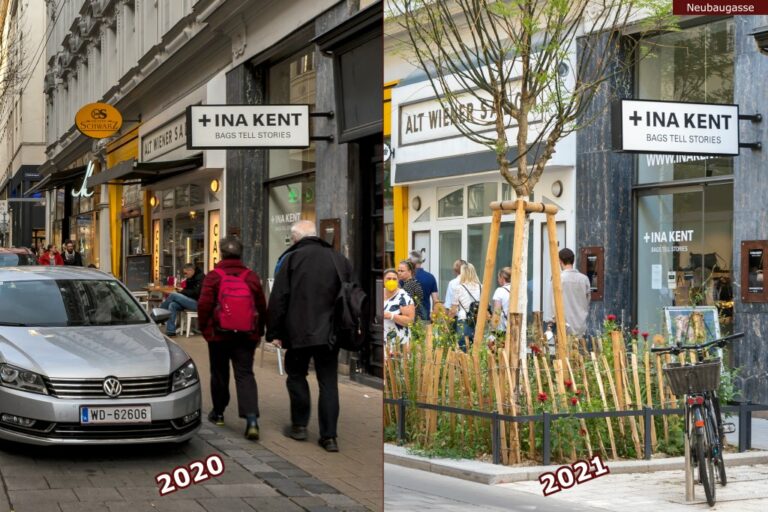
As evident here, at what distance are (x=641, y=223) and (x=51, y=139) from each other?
2.09m

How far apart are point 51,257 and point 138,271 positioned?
0.10 meters

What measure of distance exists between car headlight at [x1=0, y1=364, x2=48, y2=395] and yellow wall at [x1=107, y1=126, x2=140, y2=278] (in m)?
0.23

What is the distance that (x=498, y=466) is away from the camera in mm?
2951

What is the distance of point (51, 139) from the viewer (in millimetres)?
1391

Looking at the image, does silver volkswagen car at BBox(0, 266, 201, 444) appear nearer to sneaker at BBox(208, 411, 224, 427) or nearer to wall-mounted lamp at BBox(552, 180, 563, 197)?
sneaker at BBox(208, 411, 224, 427)

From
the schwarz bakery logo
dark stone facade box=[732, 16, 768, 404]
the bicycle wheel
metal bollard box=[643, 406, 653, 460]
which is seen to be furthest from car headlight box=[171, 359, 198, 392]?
metal bollard box=[643, 406, 653, 460]

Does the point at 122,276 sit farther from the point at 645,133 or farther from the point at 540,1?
the point at 645,133

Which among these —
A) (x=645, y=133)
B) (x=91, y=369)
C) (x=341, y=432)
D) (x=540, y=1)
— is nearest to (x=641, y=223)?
(x=645, y=133)

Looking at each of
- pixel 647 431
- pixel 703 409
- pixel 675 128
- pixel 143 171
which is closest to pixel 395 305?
pixel 143 171

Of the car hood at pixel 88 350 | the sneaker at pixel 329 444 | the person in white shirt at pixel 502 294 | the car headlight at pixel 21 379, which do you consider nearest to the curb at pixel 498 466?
the person in white shirt at pixel 502 294

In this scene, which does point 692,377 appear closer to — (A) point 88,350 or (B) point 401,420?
(B) point 401,420

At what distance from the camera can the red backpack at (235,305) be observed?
1.22m

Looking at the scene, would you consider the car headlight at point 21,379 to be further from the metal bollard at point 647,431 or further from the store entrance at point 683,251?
the metal bollard at point 647,431

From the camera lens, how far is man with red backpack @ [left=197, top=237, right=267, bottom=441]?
1.22 meters
